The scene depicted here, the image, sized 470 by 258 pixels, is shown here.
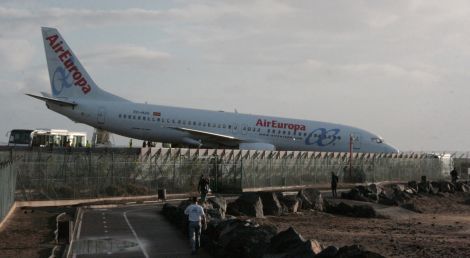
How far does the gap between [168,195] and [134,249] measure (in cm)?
2349

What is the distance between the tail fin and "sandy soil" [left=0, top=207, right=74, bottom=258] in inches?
1366

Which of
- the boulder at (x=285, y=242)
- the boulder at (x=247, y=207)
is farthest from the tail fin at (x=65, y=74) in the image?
the boulder at (x=285, y=242)

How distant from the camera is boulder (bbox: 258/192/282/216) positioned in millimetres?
32219

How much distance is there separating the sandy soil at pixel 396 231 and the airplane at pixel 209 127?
22163 millimetres

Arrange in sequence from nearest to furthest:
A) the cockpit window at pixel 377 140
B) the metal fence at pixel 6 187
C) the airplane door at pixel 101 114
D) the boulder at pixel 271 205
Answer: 1. the metal fence at pixel 6 187
2. the boulder at pixel 271 205
3. the airplane door at pixel 101 114
4. the cockpit window at pixel 377 140

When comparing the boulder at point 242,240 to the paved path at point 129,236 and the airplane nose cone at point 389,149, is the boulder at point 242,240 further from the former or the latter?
the airplane nose cone at point 389,149

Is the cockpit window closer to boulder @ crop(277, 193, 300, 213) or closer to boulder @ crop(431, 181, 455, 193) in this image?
boulder @ crop(431, 181, 455, 193)

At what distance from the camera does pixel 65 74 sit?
6481 cm

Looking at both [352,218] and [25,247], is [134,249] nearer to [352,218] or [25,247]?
[25,247]

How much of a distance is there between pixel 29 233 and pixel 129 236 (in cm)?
335

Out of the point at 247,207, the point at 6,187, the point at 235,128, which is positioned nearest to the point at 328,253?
the point at 247,207

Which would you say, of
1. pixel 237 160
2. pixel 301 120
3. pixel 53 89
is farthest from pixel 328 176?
pixel 53 89

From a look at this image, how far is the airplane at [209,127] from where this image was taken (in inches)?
2398

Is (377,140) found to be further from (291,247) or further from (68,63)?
(291,247)
